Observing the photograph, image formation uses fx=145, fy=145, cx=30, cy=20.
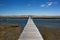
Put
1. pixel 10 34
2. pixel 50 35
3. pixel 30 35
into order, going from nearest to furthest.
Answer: pixel 30 35
pixel 10 34
pixel 50 35

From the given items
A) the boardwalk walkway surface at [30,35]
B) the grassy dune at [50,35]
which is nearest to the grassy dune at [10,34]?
the boardwalk walkway surface at [30,35]

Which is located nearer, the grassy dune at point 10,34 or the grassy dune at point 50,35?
the grassy dune at point 10,34

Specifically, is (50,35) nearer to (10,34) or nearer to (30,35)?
(10,34)

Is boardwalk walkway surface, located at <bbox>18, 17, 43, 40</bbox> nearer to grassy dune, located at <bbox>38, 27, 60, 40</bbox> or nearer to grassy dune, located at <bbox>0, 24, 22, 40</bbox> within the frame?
grassy dune, located at <bbox>0, 24, 22, 40</bbox>

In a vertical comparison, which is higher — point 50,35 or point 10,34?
point 10,34

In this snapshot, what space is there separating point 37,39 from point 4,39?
13.5ft

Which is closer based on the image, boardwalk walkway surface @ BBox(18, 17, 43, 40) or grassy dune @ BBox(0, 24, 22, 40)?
boardwalk walkway surface @ BBox(18, 17, 43, 40)

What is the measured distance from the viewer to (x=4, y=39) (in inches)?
387

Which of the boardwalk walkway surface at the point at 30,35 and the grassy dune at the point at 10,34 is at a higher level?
the boardwalk walkway surface at the point at 30,35

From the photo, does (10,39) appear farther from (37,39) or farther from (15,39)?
(37,39)

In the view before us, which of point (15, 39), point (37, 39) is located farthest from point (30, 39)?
point (15, 39)

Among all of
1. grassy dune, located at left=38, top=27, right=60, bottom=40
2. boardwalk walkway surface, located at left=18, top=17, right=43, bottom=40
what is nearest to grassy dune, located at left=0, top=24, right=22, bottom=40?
boardwalk walkway surface, located at left=18, top=17, right=43, bottom=40

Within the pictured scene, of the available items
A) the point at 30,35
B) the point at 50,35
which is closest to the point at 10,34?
the point at 50,35

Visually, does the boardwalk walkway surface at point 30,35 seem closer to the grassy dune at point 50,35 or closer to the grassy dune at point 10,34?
the grassy dune at point 10,34
